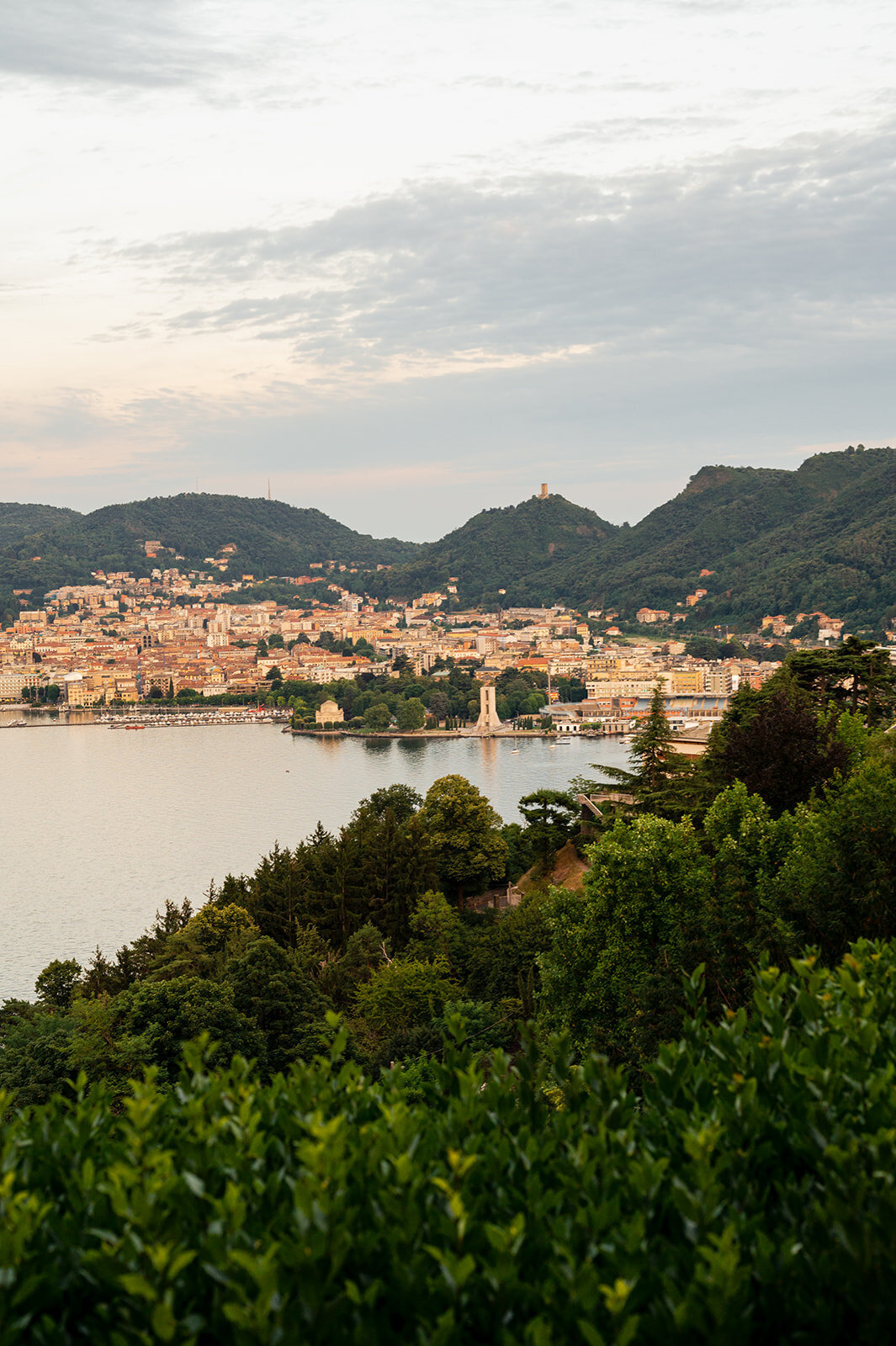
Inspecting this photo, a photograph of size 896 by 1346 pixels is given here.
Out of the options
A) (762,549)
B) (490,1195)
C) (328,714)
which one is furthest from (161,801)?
(762,549)

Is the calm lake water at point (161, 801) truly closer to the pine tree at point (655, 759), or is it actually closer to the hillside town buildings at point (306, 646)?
the hillside town buildings at point (306, 646)

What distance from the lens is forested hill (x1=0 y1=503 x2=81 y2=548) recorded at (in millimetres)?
126431

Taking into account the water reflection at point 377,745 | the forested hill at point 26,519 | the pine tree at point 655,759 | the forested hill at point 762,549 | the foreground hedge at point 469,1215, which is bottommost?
the water reflection at point 377,745

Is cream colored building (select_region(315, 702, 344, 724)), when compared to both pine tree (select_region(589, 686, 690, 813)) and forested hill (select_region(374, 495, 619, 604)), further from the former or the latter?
forested hill (select_region(374, 495, 619, 604))

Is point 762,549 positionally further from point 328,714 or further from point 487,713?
point 328,714

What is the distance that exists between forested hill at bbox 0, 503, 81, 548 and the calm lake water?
7643cm

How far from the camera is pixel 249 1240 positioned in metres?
1.68

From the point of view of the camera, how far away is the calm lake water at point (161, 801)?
2142 cm

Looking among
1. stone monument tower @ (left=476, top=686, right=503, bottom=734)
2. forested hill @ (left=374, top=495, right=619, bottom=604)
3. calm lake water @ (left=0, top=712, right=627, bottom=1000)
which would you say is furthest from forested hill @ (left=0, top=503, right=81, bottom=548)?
stone monument tower @ (left=476, top=686, right=503, bottom=734)

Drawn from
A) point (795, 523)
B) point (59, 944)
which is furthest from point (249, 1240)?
point (795, 523)

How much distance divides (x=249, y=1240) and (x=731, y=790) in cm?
572

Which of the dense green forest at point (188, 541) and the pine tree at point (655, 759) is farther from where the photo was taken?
the dense green forest at point (188, 541)

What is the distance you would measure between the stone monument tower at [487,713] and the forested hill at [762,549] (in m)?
24.5

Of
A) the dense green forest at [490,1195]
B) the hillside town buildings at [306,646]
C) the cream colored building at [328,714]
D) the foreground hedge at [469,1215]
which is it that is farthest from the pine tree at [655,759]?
the cream colored building at [328,714]
